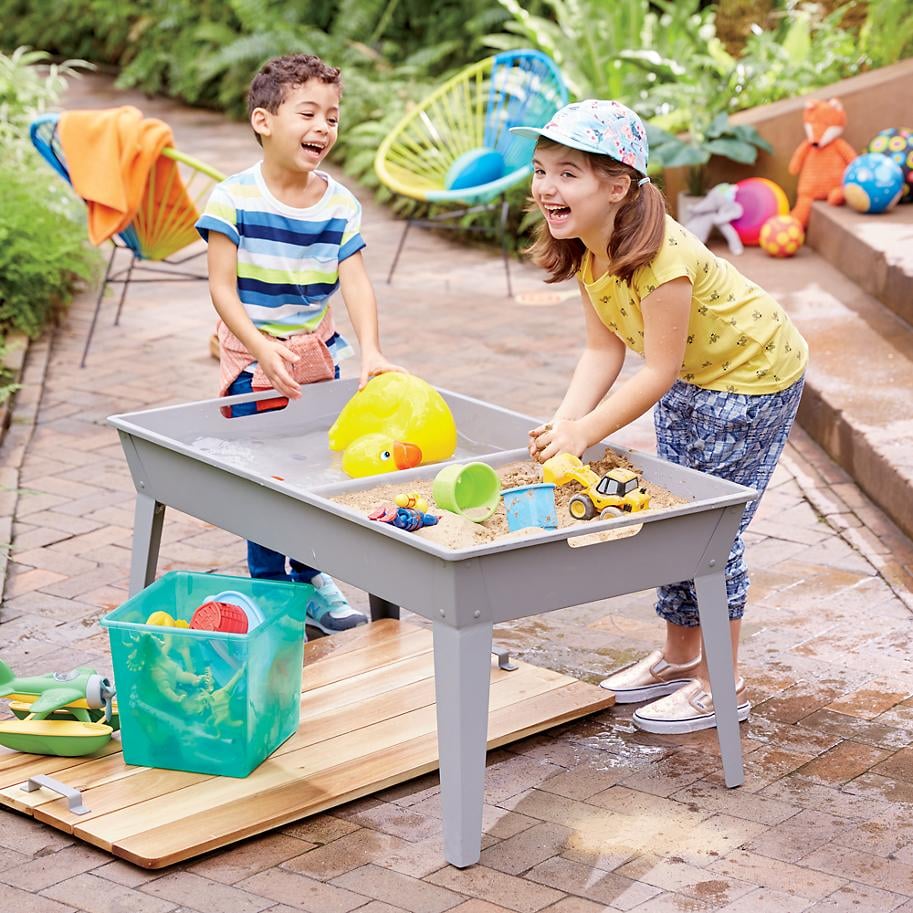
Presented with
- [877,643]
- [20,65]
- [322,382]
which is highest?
[20,65]

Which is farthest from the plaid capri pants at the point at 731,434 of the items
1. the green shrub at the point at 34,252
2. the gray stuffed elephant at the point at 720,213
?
the gray stuffed elephant at the point at 720,213

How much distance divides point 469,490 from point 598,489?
0.92 ft

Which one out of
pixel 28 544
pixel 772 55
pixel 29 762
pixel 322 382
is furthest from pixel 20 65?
pixel 29 762

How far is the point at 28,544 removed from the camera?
15.9 feet

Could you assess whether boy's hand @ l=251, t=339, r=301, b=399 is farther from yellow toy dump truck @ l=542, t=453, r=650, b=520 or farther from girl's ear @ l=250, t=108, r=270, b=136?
yellow toy dump truck @ l=542, t=453, r=650, b=520

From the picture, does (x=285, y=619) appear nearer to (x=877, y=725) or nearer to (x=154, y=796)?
(x=154, y=796)

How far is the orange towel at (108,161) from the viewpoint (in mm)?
6543

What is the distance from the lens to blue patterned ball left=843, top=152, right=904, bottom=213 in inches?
308

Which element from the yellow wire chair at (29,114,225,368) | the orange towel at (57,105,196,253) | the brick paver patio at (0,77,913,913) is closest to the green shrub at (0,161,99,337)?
the yellow wire chair at (29,114,225,368)

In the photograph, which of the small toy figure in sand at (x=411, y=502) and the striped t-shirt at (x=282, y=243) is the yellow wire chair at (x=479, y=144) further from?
the small toy figure in sand at (x=411, y=502)

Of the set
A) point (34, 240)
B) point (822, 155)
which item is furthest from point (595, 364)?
point (822, 155)

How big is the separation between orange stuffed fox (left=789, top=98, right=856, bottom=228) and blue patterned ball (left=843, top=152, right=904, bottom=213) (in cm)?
38

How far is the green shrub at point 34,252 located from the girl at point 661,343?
4268 mm

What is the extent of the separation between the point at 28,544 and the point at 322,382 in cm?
143
